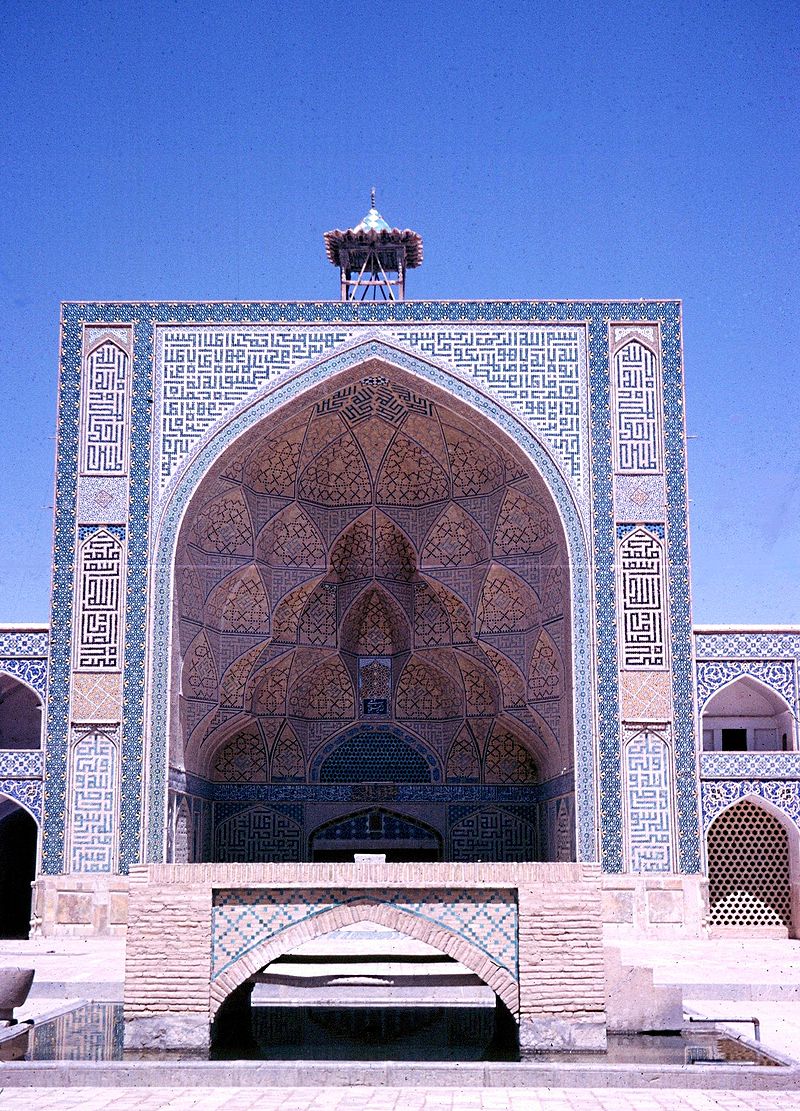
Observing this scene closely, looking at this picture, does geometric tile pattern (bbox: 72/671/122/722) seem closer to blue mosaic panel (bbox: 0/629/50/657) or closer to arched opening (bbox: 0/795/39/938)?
blue mosaic panel (bbox: 0/629/50/657)

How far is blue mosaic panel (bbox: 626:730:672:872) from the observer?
13141mm

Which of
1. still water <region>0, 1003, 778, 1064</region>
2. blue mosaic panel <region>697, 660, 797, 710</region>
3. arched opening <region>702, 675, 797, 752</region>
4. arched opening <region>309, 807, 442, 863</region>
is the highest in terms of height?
blue mosaic panel <region>697, 660, 797, 710</region>

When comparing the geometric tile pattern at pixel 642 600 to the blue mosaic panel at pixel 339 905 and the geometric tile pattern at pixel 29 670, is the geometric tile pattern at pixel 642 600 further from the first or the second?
the blue mosaic panel at pixel 339 905

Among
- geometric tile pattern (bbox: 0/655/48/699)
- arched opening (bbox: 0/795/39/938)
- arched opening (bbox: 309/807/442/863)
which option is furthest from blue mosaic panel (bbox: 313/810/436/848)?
geometric tile pattern (bbox: 0/655/48/699)

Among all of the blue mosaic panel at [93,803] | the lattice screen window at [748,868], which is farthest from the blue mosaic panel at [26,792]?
the lattice screen window at [748,868]

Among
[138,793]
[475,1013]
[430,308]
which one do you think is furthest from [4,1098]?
[430,308]

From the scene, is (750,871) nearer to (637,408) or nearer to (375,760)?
(375,760)

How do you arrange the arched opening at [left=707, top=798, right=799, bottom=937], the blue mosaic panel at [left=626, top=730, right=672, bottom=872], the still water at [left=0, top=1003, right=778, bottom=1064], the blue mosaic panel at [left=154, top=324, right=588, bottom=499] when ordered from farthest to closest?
the blue mosaic panel at [left=154, top=324, right=588, bottom=499], the arched opening at [left=707, top=798, right=799, bottom=937], the blue mosaic panel at [left=626, top=730, right=672, bottom=872], the still water at [left=0, top=1003, right=778, bottom=1064]

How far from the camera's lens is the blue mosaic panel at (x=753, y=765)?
13.5 m

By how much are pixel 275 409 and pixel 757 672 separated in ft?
17.6

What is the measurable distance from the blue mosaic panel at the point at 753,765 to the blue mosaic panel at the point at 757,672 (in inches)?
21.9

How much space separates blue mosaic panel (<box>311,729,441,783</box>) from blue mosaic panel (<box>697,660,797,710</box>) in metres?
3.84

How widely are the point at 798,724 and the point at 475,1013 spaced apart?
6189 millimetres

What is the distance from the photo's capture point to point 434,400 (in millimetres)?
14336
